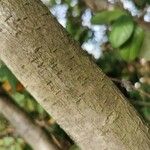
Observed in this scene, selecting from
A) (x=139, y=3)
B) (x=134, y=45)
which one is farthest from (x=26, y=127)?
(x=139, y=3)

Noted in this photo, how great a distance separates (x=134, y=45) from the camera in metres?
0.85

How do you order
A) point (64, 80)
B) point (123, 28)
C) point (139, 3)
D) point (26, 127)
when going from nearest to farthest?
point (64, 80), point (123, 28), point (26, 127), point (139, 3)

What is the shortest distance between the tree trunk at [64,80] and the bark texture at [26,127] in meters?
0.43

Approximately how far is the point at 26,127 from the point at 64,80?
20.8 inches

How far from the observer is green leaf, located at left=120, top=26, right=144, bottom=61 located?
2.72 feet

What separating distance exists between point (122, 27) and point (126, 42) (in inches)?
2.8

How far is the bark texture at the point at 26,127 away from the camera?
0.90 meters

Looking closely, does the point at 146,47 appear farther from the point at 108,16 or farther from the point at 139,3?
the point at 139,3

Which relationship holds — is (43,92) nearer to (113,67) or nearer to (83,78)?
(83,78)

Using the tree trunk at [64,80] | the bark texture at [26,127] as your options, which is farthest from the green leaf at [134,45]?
the tree trunk at [64,80]

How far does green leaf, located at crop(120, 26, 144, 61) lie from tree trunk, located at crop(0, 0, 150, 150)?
36 centimetres

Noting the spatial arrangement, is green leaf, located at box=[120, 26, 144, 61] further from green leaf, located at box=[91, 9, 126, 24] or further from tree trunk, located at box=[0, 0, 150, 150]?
tree trunk, located at box=[0, 0, 150, 150]

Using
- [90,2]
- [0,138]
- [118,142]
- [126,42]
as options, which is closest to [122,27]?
[126,42]

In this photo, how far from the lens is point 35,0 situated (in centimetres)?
44
